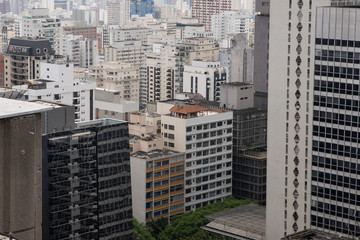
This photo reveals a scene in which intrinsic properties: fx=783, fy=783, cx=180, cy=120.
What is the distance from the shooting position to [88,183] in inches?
1873

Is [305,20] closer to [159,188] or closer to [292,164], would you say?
[292,164]

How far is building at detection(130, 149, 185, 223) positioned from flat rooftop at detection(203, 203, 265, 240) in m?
5.78

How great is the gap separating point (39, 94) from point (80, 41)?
89.0 m

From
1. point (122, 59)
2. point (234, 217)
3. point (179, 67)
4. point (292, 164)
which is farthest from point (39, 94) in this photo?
point (122, 59)

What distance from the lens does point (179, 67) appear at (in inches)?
4936

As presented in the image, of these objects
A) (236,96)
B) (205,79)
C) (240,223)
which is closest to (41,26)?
(205,79)

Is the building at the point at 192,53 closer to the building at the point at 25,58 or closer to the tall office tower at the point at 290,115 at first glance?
the building at the point at 25,58

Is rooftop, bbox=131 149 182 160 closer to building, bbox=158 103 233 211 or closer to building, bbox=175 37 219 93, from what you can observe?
building, bbox=158 103 233 211

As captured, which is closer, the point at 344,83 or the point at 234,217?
the point at 344,83

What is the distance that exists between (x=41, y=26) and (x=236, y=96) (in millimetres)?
73419

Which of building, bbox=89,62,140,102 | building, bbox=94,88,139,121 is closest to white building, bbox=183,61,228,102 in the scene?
building, bbox=89,62,140,102

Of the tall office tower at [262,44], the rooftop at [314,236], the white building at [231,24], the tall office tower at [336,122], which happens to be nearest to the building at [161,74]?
the tall office tower at [262,44]

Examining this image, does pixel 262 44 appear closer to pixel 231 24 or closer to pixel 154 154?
pixel 154 154

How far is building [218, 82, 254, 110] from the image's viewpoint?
252ft
